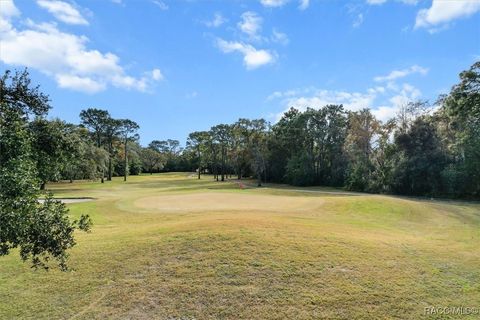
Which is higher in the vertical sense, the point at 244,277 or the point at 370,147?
the point at 370,147

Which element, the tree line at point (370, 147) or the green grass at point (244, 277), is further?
the tree line at point (370, 147)

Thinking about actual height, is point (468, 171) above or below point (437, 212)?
above

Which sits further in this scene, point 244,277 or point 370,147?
point 370,147

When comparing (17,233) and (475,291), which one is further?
(475,291)

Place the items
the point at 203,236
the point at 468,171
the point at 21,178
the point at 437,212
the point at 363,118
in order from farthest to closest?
1. the point at 363,118
2. the point at 468,171
3. the point at 437,212
4. the point at 203,236
5. the point at 21,178

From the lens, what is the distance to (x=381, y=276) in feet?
28.5

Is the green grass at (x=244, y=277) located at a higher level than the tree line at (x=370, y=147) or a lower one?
lower

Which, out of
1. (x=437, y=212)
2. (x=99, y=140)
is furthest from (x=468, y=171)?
(x=99, y=140)

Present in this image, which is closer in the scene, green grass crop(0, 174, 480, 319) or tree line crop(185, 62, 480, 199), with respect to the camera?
green grass crop(0, 174, 480, 319)

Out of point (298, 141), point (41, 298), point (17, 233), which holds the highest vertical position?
point (298, 141)

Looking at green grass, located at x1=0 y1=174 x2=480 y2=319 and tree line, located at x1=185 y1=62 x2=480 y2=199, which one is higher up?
tree line, located at x1=185 y1=62 x2=480 y2=199

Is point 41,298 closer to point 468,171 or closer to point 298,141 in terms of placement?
point 468,171

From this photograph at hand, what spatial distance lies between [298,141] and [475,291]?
5374 centimetres

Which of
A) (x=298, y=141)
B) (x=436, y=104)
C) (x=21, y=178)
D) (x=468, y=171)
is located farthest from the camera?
(x=298, y=141)
